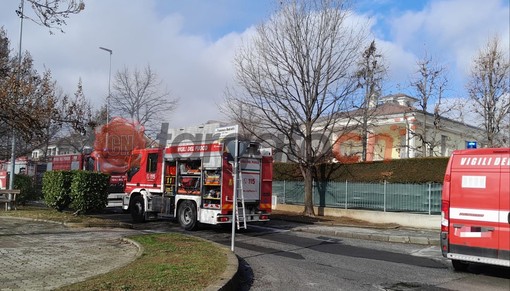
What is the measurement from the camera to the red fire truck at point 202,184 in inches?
563

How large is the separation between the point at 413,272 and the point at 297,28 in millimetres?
14552

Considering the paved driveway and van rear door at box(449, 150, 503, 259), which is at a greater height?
van rear door at box(449, 150, 503, 259)

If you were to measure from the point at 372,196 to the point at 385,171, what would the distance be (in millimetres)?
1311

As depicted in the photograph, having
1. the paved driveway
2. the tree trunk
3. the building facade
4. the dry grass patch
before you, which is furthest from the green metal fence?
the paved driveway

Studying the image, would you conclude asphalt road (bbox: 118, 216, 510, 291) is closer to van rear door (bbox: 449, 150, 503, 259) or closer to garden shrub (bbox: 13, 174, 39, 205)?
van rear door (bbox: 449, 150, 503, 259)

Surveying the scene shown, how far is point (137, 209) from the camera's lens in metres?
17.5

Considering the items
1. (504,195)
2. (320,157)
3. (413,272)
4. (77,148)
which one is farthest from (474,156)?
(77,148)

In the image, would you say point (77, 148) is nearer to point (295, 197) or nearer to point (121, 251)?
point (295, 197)

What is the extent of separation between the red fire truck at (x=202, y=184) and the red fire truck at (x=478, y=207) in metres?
6.50

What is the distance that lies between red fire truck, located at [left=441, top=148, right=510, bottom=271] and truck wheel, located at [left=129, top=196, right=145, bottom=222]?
12.1 m

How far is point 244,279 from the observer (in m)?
7.83

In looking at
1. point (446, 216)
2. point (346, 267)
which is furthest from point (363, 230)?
point (446, 216)

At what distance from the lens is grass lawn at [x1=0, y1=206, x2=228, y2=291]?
20.2 ft

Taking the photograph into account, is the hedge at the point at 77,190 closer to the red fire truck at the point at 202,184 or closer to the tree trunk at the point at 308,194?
the red fire truck at the point at 202,184
